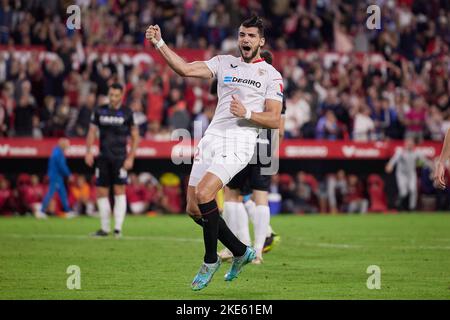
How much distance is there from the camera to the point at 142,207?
26.7 meters

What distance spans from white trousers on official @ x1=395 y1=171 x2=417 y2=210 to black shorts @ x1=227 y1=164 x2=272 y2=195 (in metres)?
15.6

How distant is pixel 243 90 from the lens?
10.9 meters

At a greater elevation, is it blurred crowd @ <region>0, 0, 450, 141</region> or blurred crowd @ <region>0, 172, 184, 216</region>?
blurred crowd @ <region>0, 0, 450, 141</region>

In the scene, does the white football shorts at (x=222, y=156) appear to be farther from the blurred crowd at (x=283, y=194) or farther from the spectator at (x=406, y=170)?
the spectator at (x=406, y=170)

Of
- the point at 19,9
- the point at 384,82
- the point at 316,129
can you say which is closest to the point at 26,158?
the point at 19,9

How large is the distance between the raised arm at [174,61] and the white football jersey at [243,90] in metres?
0.12

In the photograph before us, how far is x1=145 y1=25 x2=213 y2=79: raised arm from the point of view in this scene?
10.5 m

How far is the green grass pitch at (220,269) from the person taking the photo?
33.3 feet

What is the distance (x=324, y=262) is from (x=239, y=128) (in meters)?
3.46

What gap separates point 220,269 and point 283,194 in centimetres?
1564

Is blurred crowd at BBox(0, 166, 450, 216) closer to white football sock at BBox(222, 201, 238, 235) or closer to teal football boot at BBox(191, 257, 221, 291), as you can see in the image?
white football sock at BBox(222, 201, 238, 235)

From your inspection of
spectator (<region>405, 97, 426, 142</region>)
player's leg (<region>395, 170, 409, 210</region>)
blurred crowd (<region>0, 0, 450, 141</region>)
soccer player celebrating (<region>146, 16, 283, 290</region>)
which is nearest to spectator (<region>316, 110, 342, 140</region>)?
blurred crowd (<region>0, 0, 450, 141</region>)

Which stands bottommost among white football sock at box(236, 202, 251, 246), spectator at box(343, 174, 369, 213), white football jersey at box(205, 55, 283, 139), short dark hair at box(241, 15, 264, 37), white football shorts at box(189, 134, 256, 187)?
spectator at box(343, 174, 369, 213)

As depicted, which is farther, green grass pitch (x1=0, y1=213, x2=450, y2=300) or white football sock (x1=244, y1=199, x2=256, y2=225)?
white football sock (x1=244, y1=199, x2=256, y2=225)
